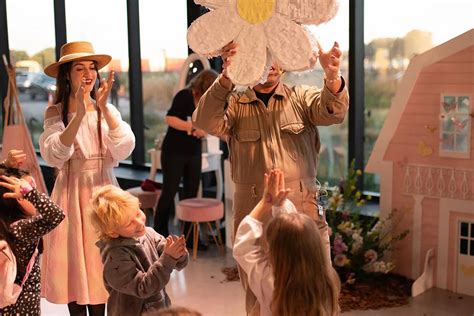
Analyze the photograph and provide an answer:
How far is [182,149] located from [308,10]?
9.09ft

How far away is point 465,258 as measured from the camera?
389cm

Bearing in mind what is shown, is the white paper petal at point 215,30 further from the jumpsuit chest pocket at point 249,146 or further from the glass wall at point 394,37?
the glass wall at point 394,37

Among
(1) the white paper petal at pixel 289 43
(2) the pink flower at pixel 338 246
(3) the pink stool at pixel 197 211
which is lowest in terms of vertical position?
(2) the pink flower at pixel 338 246

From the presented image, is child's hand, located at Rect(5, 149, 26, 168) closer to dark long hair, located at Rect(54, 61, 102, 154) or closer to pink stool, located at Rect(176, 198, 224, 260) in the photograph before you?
dark long hair, located at Rect(54, 61, 102, 154)

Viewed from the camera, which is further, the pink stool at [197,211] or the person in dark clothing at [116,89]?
the person in dark clothing at [116,89]

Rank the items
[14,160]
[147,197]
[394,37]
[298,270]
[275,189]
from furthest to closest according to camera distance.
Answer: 1. [147,197]
2. [394,37]
3. [14,160]
4. [275,189]
5. [298,270]

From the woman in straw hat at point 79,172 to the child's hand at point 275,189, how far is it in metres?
1.11

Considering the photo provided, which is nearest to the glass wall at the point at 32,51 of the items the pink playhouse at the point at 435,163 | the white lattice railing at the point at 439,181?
the pink playhouse at the point at 435,163

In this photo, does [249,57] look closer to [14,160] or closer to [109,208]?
[109,208]

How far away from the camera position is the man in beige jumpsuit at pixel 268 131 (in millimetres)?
2422

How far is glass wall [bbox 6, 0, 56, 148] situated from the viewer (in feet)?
25.3

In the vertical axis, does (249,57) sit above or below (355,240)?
above

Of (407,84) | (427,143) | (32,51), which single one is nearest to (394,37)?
(407,84)

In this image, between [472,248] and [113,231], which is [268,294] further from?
[472,248]
